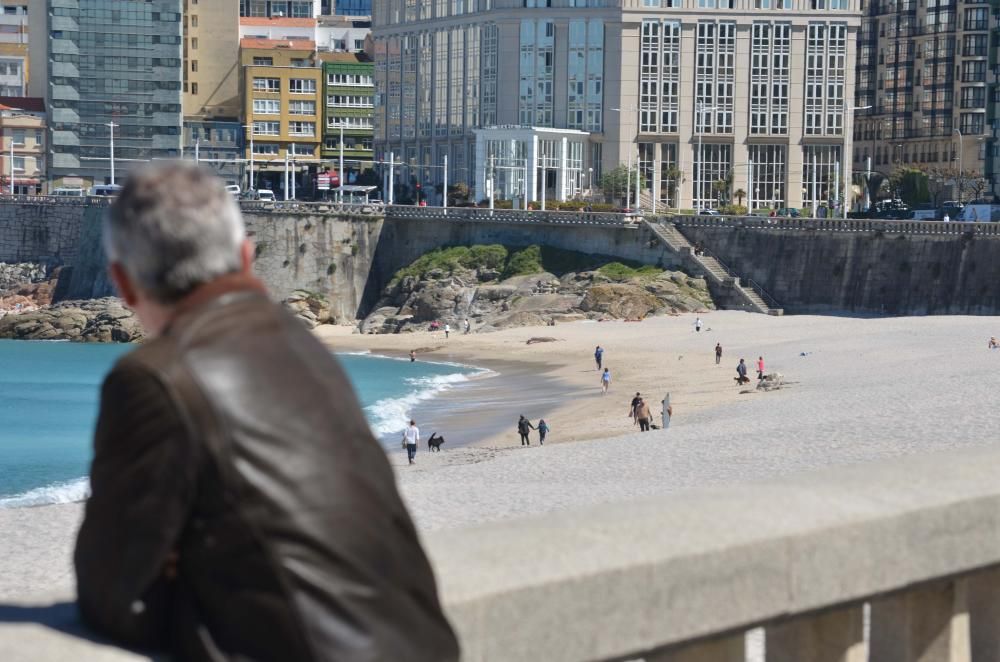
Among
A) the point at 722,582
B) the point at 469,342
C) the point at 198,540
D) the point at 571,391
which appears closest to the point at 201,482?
the point at 198,540

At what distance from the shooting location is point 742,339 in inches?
2576

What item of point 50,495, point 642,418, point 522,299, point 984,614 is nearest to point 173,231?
point 984,614

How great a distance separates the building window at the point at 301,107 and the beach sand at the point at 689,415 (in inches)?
2408

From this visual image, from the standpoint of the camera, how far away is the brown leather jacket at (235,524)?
3.05 metres

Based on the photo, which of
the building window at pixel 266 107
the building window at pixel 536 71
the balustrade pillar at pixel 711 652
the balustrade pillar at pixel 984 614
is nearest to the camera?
the balustrade pillar at pixel 711 652

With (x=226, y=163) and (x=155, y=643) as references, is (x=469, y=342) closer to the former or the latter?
(x=226, y=163)

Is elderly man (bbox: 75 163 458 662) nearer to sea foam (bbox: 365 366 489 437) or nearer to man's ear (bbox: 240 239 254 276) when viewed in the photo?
man's ear (bbox: 240 239 254 276)

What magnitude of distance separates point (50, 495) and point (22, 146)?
9953cm

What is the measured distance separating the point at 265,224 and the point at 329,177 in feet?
82.8

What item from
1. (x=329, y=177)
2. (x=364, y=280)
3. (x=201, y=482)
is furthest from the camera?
(x=329, y=177)

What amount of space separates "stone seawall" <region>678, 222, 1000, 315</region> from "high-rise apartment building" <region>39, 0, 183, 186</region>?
6433 cm

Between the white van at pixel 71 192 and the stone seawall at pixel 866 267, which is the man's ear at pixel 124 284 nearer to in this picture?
the stone seawall at pixel 866 267

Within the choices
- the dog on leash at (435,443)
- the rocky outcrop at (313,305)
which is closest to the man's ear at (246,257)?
the dog on leash at (435,443)

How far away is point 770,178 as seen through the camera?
10369 cm
